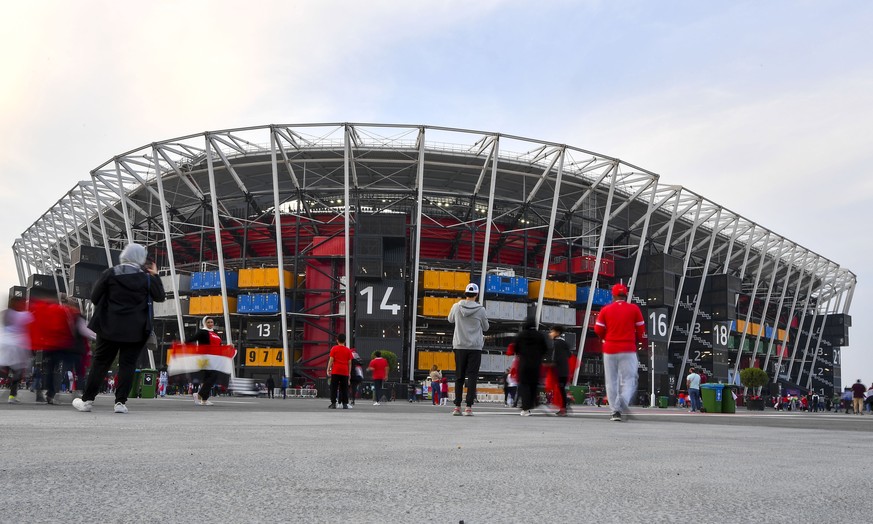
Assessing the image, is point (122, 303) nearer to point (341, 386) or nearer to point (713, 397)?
point (341, 386)

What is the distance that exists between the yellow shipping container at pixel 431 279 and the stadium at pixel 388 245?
0.30ft

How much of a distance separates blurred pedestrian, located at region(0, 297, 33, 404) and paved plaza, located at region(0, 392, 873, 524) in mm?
7580

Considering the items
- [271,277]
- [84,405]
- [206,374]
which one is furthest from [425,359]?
[84,405]

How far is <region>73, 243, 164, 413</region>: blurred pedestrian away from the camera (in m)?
8.36

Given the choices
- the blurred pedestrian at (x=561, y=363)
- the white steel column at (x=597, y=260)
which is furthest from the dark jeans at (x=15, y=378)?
the white steel column at (x=597, y=260)

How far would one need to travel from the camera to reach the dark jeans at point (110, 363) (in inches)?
332

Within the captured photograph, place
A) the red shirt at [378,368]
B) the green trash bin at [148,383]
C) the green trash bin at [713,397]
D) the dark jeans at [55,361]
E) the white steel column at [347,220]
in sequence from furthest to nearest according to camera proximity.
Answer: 1. the white steel column at [347,220]
2. the red shirt at [378,368]
3. the green trash bin at [713,397]
4. the green trash bin at [148,383]
5. the dark jeans at [55,361]

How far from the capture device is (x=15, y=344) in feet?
39.8

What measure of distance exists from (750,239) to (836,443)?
61327 millimetres

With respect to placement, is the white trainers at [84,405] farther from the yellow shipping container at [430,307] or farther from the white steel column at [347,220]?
the yellow shipping container at [430,307]

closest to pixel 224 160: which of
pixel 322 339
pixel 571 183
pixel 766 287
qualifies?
pixel 322 339

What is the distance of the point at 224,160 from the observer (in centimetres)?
4600

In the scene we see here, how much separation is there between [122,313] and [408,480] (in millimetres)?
6309

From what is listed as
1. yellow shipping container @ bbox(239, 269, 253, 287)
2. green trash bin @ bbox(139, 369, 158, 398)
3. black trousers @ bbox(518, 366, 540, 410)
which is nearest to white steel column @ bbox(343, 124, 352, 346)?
yellow shipping container @ bbox(239, 269, 253, 287)
